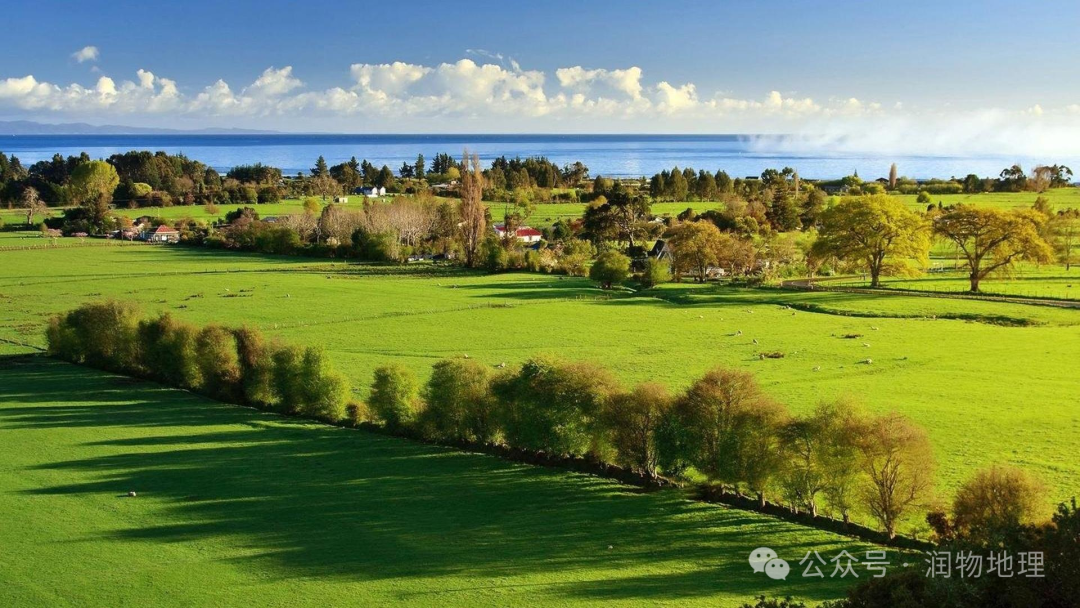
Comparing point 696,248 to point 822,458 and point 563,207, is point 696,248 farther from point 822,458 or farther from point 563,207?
point 563,207

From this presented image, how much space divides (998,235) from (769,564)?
58806 mm

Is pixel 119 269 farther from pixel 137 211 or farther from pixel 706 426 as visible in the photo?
pixel 706 426

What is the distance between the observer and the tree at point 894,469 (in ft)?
81.5

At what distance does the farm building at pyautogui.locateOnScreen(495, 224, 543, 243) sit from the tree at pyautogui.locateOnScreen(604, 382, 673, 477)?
3050 inches

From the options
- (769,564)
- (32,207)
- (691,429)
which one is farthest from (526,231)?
(32,207)

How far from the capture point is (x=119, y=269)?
91.2 m

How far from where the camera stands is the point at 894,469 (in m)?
24.9

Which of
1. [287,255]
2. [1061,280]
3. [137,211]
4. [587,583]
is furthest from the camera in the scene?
[137,211]

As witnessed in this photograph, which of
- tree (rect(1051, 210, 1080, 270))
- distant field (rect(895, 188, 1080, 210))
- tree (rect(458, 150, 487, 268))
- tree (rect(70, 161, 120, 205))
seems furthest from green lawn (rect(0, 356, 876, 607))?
tree (rect(70, 161, 120, 205))

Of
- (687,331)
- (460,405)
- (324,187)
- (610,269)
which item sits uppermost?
(324,187)

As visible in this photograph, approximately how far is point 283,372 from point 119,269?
61.7m

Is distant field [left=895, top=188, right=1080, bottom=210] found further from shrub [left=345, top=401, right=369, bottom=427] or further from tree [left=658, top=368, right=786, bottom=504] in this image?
shrub [left=345, top=401, right=369, bottom=427]

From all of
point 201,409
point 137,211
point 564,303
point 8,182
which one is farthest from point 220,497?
point 8,182

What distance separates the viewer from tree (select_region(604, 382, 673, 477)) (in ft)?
98.3
